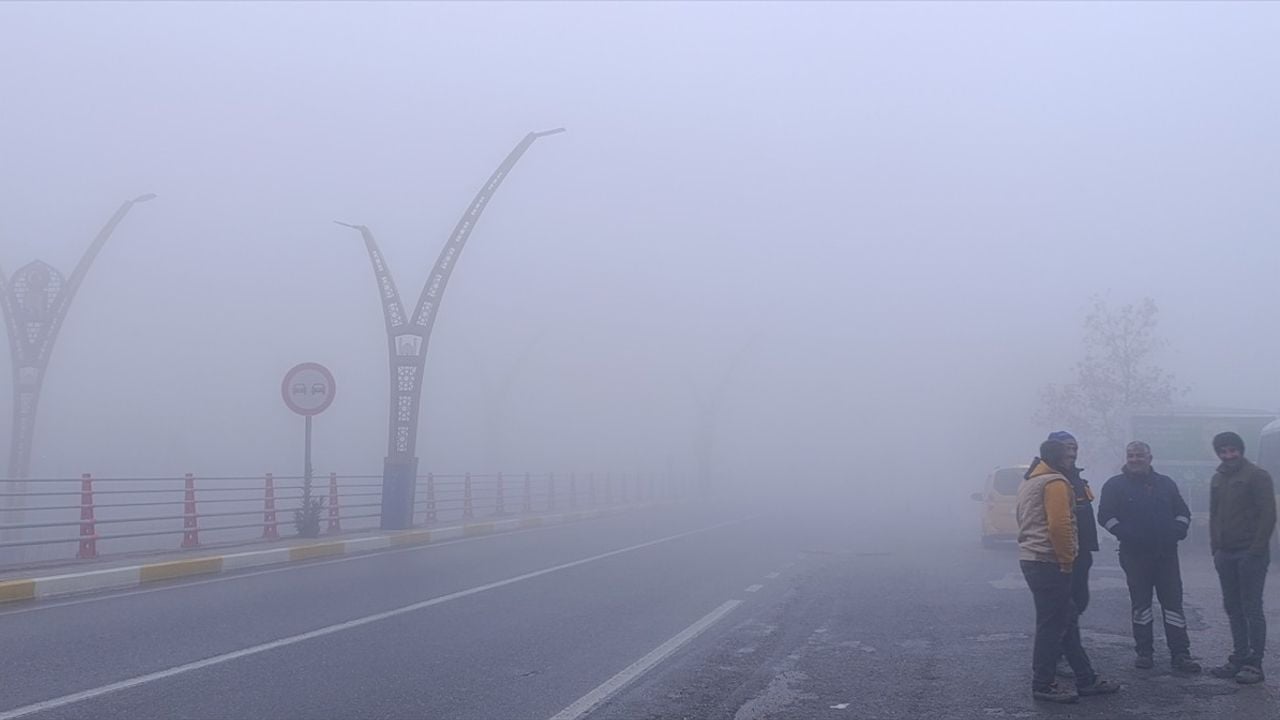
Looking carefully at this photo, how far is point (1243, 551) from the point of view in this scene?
27.2 feet

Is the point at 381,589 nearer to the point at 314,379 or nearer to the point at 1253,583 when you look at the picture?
the point at 314,379

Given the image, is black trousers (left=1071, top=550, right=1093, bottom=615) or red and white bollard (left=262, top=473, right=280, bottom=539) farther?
red and white bollard (left=262, top=473, right=280, bottom=539)

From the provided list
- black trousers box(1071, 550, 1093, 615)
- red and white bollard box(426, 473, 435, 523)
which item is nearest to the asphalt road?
black trousers box(1071, 550, 1093, 615)

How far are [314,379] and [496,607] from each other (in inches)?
364

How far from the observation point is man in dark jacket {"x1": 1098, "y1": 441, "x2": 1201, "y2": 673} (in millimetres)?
8570

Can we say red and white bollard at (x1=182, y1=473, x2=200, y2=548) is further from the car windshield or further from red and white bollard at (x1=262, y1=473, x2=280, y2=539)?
the car windshield

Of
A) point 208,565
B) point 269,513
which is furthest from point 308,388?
point 208,565

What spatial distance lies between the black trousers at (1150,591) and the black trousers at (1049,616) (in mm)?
1269

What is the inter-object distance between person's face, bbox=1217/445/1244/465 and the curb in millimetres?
11635

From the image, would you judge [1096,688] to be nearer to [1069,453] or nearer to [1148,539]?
[1148,539]

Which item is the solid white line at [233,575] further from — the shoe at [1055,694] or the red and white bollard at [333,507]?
the shoe at [1055,694]

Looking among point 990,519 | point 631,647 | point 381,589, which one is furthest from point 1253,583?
point 990,519

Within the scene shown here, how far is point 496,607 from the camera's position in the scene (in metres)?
12.3

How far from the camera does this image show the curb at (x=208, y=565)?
12.9m
